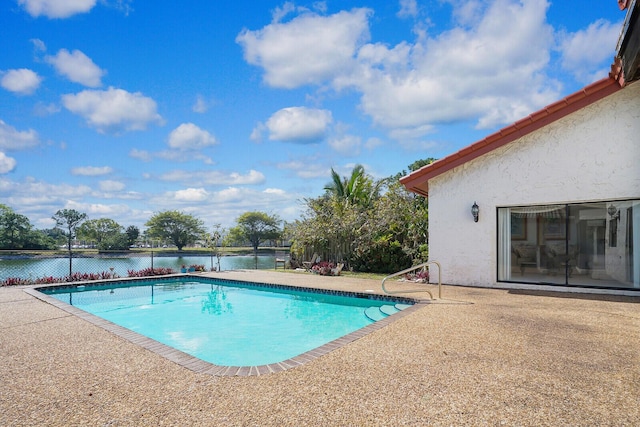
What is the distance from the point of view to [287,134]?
59.2 ft

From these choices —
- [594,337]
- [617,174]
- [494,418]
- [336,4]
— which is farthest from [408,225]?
[494,418]

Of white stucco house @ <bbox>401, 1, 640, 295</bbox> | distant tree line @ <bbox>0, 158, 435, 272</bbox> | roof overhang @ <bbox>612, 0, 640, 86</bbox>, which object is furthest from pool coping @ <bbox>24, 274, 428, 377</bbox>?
distant tree line @ <bbox>0, 158, 435, 272</bbox>

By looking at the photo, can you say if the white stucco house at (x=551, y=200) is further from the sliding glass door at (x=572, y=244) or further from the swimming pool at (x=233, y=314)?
the swimming pool at (x=233, y=314)

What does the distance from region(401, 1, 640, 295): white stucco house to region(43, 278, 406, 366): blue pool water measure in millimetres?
3317

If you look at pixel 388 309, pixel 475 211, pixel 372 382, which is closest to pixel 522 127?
pixel 475 211

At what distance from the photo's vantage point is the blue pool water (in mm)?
6625

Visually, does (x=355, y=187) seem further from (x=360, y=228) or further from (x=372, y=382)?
(x=372, y=382)

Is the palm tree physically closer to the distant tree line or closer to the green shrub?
the distant tree line

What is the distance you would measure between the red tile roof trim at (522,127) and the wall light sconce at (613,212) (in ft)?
8.01

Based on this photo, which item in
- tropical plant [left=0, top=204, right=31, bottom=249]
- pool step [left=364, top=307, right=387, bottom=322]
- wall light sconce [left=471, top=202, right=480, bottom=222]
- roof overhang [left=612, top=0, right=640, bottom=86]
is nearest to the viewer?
roof overhang [left=612, top=0, right=640, bottom=86]

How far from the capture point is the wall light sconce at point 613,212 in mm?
8727

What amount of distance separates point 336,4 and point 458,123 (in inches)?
308

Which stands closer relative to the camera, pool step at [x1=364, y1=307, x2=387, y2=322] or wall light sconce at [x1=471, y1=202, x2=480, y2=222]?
pool step at [x1=364, y1=307, x2=387, y2=322]

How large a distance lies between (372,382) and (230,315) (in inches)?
254
